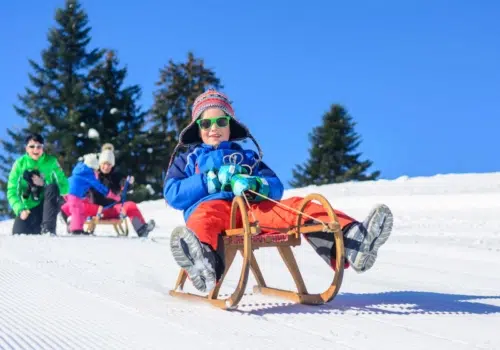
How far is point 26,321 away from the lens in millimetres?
2807

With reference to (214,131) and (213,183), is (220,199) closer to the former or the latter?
(213,183)

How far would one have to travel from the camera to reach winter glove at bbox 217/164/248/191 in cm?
358

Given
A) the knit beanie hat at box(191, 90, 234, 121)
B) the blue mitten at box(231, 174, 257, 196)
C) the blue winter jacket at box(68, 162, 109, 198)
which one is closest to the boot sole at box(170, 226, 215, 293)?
the blue mitten at box(231, 174, 257, 196)

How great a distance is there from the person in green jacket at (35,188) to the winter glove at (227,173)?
5.15 metres

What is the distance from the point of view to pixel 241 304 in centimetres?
351

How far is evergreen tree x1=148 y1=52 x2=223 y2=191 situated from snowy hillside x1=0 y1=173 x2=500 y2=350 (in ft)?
79.6

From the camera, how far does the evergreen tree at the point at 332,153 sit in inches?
1492

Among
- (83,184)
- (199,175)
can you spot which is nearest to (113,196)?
(83,184)

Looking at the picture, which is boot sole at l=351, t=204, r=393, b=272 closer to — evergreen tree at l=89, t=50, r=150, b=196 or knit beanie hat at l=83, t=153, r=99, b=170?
knit beanie hat at l=83, t=153, r=99, b=170

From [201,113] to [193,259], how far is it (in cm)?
125

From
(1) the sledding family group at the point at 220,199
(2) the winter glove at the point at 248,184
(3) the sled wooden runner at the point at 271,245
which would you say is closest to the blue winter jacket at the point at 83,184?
(1) the sledding family group at the point at 220,199

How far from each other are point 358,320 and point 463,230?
6.90 m

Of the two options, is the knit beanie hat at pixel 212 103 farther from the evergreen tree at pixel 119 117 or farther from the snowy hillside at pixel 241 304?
the evergreen tree at pixel 119 117

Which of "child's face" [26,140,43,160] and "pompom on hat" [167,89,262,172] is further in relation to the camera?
"child's face" [26,140,43,160]
